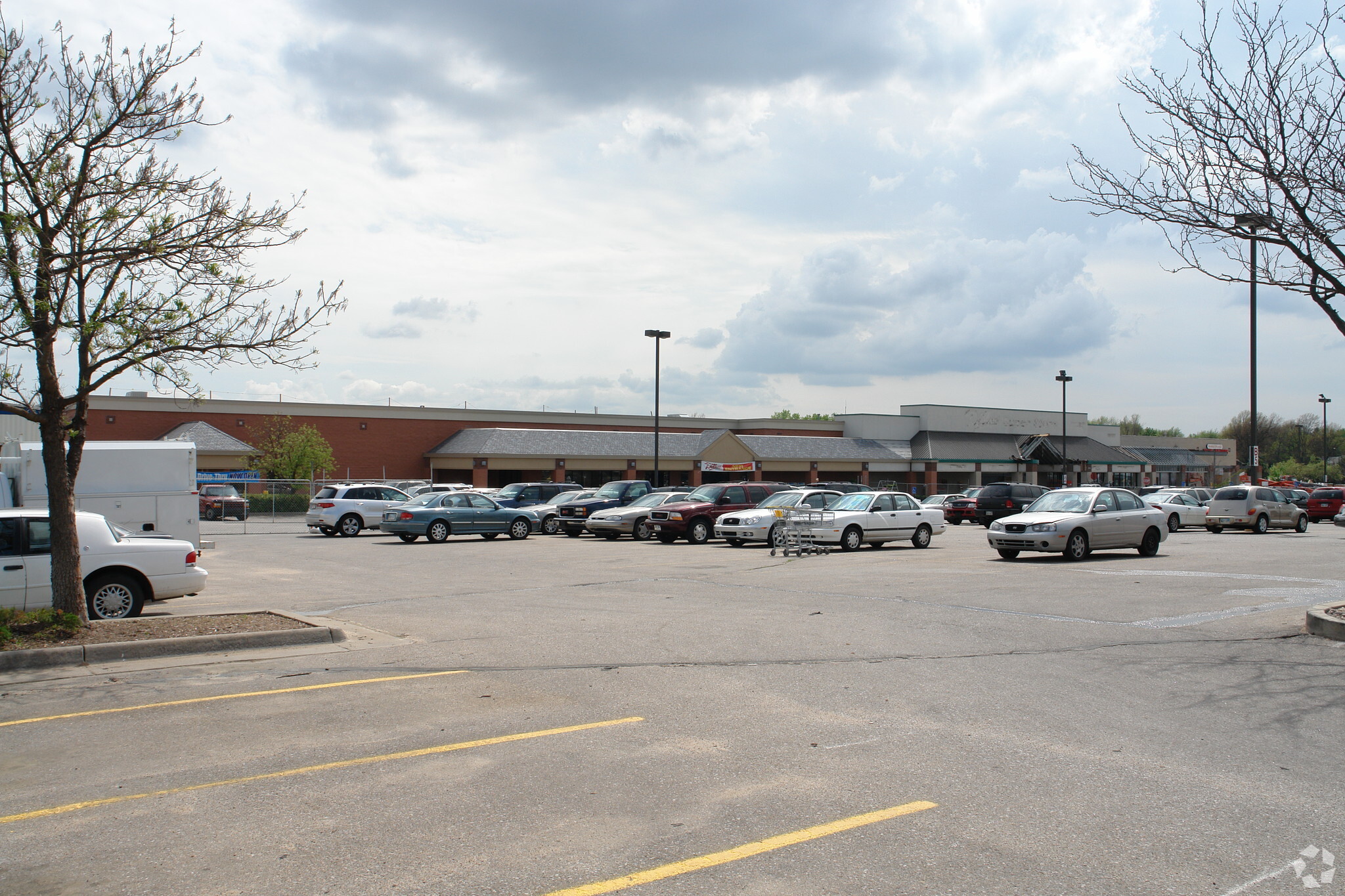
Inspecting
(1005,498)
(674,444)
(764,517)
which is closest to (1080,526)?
(764,517)

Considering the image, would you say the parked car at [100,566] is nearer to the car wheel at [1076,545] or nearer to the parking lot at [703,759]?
the parking lot at [703,759]

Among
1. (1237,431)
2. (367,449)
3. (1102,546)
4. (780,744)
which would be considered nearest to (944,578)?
(1102,546)

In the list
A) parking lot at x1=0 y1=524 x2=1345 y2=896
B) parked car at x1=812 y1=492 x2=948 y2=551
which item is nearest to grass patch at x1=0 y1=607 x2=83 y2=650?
parking lot at x1=0 y1=524 x2=1345 y2=896

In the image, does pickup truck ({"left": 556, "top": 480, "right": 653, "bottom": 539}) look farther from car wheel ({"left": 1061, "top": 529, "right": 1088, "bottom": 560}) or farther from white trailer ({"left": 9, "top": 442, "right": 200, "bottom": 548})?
car wheel ({"left": 1061, "top": 529, "right": 1088, "bottom": 560})

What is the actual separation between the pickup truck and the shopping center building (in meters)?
23.0

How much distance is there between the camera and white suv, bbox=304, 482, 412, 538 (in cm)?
3170

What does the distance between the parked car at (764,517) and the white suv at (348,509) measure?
39.5 ft

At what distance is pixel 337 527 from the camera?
31734 mm

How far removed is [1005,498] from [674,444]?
97.7 feet

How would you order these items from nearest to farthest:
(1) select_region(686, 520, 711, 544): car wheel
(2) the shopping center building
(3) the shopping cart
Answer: (3) the shopping cart < (1) select_region(686, 520, 711, 544): car wheel < (2) the shopping center building

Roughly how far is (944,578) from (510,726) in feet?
37.3

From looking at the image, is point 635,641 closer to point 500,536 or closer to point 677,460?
point 500,536

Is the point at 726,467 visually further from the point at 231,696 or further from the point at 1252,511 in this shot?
the point at 231,696

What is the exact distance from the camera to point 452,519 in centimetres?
2822
